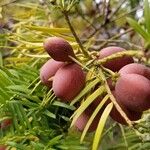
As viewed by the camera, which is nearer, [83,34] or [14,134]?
[14,134]

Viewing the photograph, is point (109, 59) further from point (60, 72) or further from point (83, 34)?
point (83, 34)

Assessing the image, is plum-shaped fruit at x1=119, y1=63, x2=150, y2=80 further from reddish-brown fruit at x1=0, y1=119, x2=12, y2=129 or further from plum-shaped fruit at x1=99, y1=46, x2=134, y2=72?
reddish-brown fruit at x1=0, y1=119, x2=12, y2=129

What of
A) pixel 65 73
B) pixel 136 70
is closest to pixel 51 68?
pixel 65 73

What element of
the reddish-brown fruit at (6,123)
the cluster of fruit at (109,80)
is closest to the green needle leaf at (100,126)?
the cluster of fruit at (109,80)

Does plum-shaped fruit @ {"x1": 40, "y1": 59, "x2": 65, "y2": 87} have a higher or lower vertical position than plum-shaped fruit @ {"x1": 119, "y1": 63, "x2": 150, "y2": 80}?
higher

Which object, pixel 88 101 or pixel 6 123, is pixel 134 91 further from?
pixel 6 123

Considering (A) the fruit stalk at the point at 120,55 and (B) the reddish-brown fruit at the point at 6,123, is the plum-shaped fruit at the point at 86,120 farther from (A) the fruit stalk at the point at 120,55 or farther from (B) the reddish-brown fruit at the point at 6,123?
(B) the reddish-brown fruit at the point at 6,123

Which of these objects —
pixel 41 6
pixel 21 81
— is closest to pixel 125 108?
pixel 21 81

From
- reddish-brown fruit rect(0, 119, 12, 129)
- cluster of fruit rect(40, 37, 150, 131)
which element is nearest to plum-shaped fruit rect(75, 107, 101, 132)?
cluster of fruit rect(40, 37, 150, 131)
